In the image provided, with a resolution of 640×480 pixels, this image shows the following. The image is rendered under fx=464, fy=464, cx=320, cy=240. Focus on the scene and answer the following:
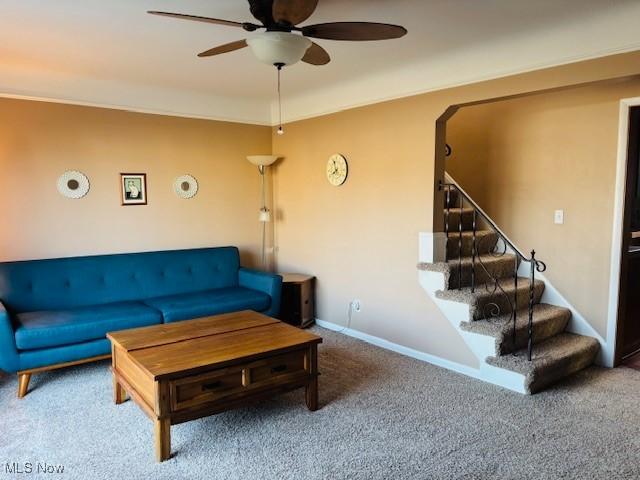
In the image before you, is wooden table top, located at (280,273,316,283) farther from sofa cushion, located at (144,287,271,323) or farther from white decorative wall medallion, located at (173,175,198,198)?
white decorative wall medallion, located at (173,175,198,198)

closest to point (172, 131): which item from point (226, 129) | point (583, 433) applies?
point (226, 129)

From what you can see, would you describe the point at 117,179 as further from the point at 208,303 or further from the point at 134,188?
the point at 208,303

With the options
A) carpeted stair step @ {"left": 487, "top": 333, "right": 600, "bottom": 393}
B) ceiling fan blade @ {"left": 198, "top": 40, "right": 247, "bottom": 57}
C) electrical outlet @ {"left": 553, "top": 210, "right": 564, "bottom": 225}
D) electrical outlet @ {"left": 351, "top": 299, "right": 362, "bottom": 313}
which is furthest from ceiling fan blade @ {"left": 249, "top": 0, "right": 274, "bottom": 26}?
electrical outlet @ {"left": 553, "top": 210, "right": 564, "bottom": 225}

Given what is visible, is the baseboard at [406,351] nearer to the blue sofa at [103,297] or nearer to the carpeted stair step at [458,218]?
the blue sofa at [103,297]

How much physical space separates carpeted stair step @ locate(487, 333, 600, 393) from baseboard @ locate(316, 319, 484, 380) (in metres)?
0.25

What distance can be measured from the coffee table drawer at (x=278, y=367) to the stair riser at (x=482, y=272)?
1479 mm

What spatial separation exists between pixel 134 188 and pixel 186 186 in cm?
53

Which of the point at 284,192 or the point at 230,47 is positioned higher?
the point at 230,47

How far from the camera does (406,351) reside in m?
4.07

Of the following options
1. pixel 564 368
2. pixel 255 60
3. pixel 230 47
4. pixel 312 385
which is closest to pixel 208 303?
pixel 312 385

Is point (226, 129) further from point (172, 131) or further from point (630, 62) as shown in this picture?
point (630, 62)

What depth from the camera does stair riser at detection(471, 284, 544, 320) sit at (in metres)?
3.60

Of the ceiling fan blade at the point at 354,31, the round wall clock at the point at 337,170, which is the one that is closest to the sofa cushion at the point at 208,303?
the round wall clock at the point at 337,170

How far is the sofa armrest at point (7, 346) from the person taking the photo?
10.2 ft
